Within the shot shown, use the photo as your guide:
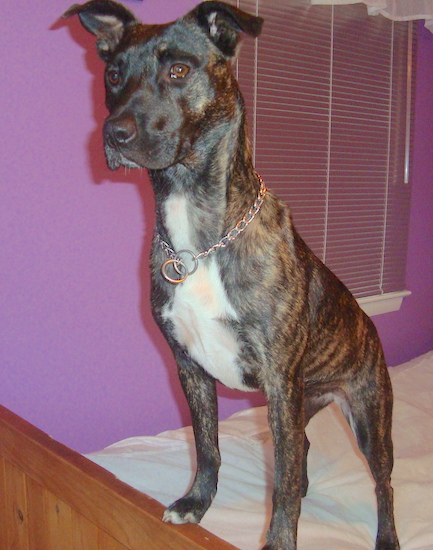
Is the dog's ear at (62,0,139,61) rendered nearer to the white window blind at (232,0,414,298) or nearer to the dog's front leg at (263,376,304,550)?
the dog's front leg at (263,376,304,550)

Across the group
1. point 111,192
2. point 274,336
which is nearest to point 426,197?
point 111,192

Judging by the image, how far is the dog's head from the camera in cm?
120

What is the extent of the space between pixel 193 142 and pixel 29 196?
3.29 ft

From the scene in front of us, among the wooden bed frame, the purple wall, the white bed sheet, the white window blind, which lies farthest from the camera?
the white window blind

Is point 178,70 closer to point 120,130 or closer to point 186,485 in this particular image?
point 120,130

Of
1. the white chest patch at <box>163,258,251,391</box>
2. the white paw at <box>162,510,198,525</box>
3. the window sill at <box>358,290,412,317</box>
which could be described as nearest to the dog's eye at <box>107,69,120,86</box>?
the white chest patch at <box>163,258,251,391</box>

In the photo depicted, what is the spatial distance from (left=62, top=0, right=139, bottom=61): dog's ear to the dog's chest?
417mm

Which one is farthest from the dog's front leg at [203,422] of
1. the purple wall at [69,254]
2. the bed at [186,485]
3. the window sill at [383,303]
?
the window sill at [383,303]

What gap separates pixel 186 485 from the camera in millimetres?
1985

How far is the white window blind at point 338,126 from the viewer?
9.30 ft

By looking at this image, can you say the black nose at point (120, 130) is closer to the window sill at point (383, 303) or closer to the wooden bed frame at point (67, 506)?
the wooden bed frame at point (67, 506)

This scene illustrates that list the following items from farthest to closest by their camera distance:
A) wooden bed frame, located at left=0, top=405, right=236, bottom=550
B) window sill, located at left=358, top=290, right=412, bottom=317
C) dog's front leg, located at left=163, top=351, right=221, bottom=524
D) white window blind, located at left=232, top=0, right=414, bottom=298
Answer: window sill, located at left=358, top=290, right=412, bottom=317 < white window blind, located at left=232, top=0, right=414, bottom=298 < dog's front leg, located at left=163, top=351, right=221, bottom=524 < wooden bed frame, located at left=0, top=405, right=236, bottom=550

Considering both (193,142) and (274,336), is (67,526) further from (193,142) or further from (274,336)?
(193,142)

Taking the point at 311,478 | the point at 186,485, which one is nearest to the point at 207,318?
the point at 186,485
